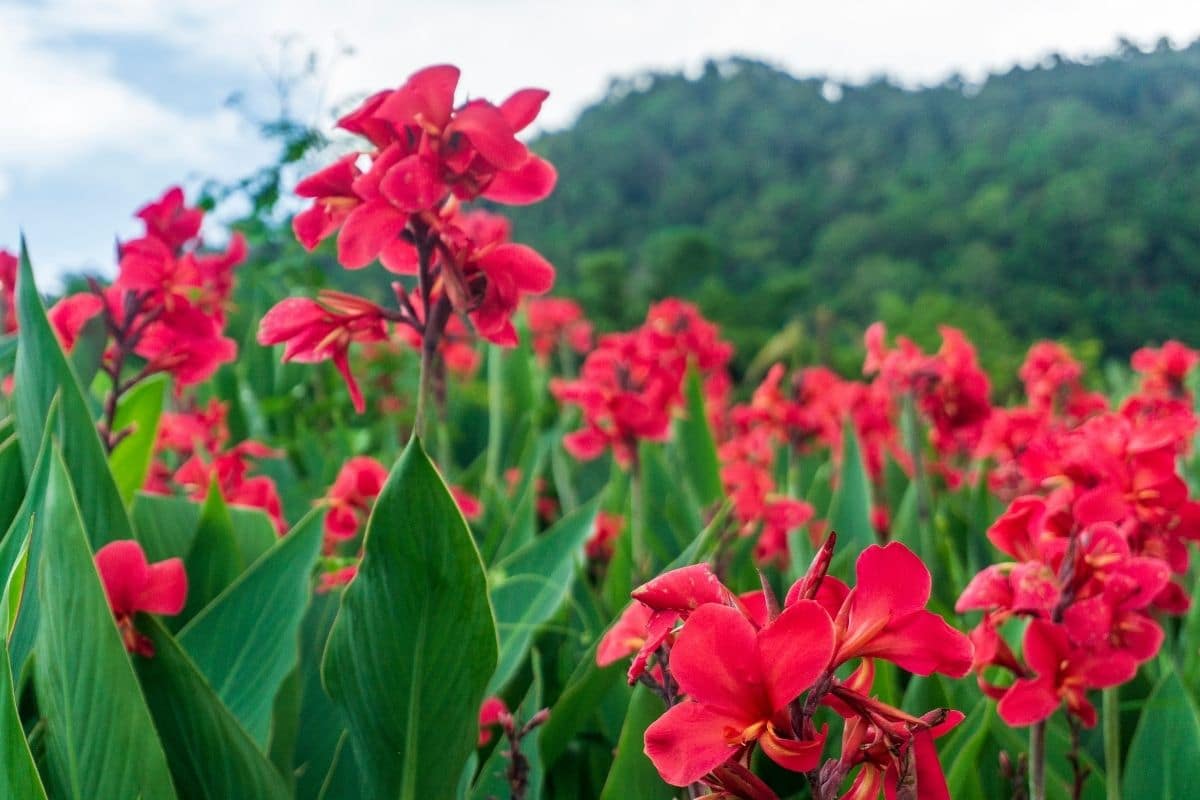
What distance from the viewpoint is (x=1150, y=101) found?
5.71 metres

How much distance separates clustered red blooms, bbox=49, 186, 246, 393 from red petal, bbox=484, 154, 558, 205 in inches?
16.8

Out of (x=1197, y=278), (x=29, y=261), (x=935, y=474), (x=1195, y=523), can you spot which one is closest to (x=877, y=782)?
(x=1195, y=523)

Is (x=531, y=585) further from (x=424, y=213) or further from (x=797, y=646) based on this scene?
(x=797, y=646)

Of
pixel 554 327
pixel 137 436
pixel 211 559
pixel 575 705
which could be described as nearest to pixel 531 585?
pixel 575 705

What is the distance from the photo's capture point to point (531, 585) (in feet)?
3.65

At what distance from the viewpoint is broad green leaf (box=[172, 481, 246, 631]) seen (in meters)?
0.96

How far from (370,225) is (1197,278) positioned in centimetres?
782

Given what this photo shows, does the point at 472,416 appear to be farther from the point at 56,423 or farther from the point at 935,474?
the point at 56,423

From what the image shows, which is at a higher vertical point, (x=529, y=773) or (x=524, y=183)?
(x=524, y=183)

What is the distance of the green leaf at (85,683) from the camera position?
0.60 m

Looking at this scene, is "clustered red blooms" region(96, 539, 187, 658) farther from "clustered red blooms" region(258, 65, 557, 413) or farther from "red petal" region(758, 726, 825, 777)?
"red petal" region(758, 726, 825, 777)

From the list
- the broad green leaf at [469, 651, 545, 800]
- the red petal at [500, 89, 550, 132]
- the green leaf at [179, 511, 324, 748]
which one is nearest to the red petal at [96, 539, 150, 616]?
Answer: the green leaf at [179, 511, 324, 748]

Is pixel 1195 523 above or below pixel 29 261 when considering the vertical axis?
below

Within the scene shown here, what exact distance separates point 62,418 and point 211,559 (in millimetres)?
205
